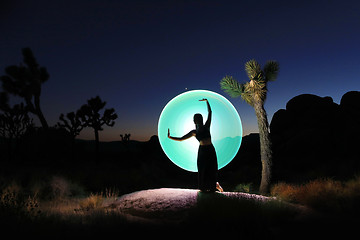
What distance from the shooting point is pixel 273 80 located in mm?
9586

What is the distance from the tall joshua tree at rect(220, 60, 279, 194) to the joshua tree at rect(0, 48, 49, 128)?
52.3 ft

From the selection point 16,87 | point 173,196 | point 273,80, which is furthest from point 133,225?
point 16,87

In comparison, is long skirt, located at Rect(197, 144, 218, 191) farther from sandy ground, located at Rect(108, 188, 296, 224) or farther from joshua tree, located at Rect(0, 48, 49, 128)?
joshua tree, located at Rect(0, 48, 49, 128)

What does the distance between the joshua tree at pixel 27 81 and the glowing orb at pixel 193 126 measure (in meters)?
15.5

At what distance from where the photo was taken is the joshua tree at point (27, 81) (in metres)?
18.6

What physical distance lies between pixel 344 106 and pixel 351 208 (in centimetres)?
2142

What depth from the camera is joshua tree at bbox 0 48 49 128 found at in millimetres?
18578

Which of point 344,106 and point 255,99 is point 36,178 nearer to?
point 255,99

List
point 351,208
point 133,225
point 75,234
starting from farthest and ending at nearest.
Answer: point 351,208, point 133,225, point 75,234

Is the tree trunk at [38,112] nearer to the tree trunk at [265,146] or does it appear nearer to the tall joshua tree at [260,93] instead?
the tall joshua tree at [260,93]

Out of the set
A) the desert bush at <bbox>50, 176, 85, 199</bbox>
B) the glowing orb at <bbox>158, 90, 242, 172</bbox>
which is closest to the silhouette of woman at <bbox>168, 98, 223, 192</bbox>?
the glowing orb at <bbox>158, 90, 242, 172</bbox>

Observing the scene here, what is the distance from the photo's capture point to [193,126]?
771 centimetres

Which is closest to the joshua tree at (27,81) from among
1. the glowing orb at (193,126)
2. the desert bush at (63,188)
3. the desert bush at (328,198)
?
the desert bush at (63,188)

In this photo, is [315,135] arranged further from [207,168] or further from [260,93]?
[207,168]
